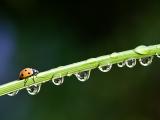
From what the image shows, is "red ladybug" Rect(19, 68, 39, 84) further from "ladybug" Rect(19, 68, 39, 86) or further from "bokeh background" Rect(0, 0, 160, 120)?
"bokeh background" Rect(0, 0, 160, 120)

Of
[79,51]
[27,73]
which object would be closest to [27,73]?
[27,73]

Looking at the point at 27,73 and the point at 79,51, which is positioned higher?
the point at 79,51

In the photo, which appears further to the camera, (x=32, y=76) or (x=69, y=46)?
(x=69, y=46)

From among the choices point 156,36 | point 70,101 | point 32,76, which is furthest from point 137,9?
point 32,76

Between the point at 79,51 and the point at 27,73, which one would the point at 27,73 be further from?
the point at 79,51

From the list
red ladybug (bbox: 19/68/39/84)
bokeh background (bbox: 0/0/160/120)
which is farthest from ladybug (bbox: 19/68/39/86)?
bokeh background (bbox: 0/0/160/120)

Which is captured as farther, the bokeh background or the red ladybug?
the bokeh background


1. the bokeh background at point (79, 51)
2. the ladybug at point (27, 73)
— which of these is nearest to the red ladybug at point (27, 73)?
the ladybug at point (27, 73)

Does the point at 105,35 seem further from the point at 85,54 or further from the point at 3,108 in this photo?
the point at 3,108
